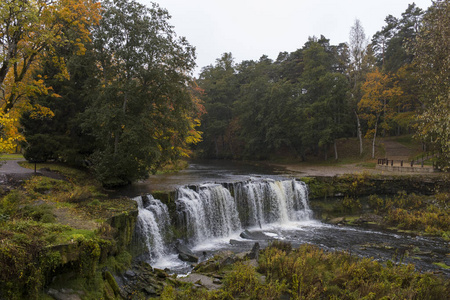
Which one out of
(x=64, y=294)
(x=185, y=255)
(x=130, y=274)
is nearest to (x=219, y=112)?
(x=185, y=255)

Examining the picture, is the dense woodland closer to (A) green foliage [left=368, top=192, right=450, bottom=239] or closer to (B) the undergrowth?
(A) green foliage [left=368, top=192, right=450, bottom=239]

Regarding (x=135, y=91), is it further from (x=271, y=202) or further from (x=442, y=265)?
(x=442, y=265)

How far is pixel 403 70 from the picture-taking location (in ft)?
101

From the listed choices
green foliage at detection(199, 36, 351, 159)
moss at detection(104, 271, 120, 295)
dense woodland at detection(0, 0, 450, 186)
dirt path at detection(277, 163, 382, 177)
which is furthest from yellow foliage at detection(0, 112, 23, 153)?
green foliage at detection(199, 36, 351, 159)

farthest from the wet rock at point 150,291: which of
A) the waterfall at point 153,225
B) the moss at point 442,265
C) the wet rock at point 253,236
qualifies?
the moss at point 442,265

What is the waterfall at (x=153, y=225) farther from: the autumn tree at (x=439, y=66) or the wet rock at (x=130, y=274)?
the autumn tree at (x=439, y=66)

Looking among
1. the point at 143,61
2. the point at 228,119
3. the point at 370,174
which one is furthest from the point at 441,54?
the point at 228,119

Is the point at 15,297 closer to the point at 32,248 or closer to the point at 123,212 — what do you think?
the point at 32,248

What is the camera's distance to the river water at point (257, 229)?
1206cm

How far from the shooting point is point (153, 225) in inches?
489

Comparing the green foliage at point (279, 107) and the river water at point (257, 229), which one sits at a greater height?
the green foliage at point (279, 107)

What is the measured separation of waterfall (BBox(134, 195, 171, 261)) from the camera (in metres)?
11.9

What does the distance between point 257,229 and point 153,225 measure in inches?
270

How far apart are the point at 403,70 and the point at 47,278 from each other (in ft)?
117
